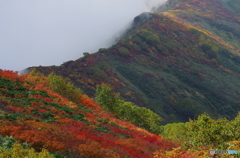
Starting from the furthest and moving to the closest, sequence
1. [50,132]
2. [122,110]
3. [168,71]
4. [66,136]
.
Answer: [168,71] → [122,110] → [66,136] → [50,132]

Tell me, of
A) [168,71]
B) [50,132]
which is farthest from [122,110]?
[168,71]

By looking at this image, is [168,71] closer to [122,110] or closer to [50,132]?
[122,110]

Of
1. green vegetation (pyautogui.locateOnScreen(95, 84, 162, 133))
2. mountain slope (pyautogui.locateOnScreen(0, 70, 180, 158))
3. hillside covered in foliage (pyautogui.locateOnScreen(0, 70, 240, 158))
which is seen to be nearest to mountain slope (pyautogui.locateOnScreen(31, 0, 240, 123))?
green vegetation (pyautogui.locateOnScreen(95, 84, 162, 133))

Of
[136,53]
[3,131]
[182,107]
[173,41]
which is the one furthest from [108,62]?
[3,131]

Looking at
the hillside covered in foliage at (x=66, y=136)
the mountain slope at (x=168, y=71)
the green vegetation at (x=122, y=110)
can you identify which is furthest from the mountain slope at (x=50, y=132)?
the mountain slope at (x=168, y=71)

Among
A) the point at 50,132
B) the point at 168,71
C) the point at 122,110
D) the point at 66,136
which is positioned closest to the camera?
the point at 50,132

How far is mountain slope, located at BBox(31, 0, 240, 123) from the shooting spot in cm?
10169

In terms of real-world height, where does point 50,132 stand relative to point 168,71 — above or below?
above

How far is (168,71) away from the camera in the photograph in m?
128

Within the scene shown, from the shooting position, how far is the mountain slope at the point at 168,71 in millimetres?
101688

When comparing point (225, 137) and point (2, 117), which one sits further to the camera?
point (2, 117)

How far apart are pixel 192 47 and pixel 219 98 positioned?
4713cm

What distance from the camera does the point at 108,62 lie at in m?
117

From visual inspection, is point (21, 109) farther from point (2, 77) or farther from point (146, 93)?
point (146, 93)
